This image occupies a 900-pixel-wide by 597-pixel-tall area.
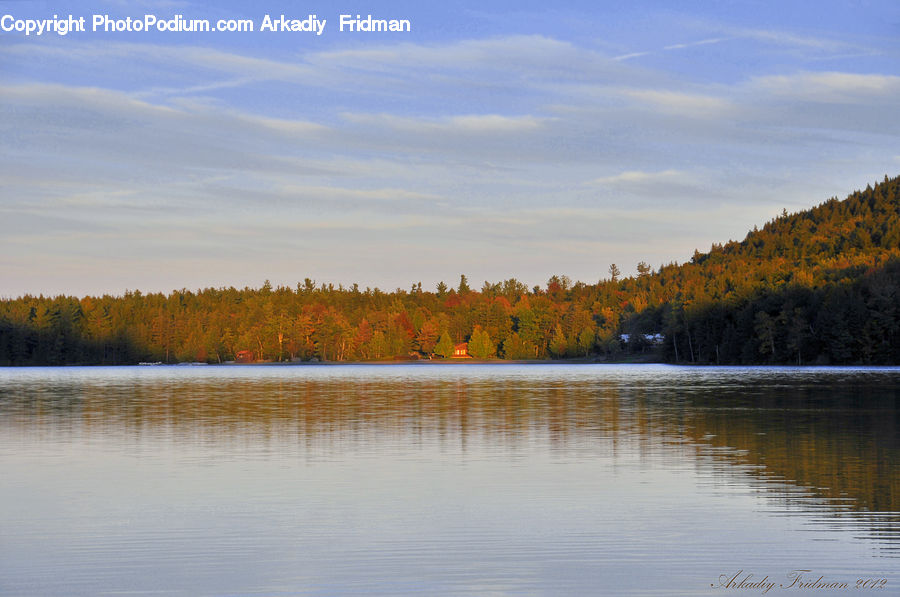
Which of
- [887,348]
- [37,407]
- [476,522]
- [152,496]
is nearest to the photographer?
[476,522]

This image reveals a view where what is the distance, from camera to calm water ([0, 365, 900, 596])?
14156mm

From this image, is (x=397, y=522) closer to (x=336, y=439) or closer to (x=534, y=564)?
(x=534, y=564)

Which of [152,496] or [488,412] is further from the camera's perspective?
[488,412]

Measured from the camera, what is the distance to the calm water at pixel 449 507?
14156 millimetres

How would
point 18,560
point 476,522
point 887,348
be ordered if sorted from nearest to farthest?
point 18,560
point 476,522
point 887,348

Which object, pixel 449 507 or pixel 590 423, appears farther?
pixel 590 423

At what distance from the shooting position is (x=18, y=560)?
15.3 m

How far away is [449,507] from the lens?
1978 centimetres

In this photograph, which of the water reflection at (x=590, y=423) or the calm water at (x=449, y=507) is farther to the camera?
the water reflection at (x=590, y=423)

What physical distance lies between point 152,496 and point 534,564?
9970 mm

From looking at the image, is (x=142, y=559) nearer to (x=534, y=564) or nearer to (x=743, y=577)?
(x=534, y=564)

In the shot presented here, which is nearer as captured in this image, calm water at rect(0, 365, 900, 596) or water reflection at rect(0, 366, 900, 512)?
calm water at rect(0, 365, 900, 596)

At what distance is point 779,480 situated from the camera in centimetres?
2283

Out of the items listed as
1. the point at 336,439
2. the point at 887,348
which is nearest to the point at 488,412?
the point at 336,439
